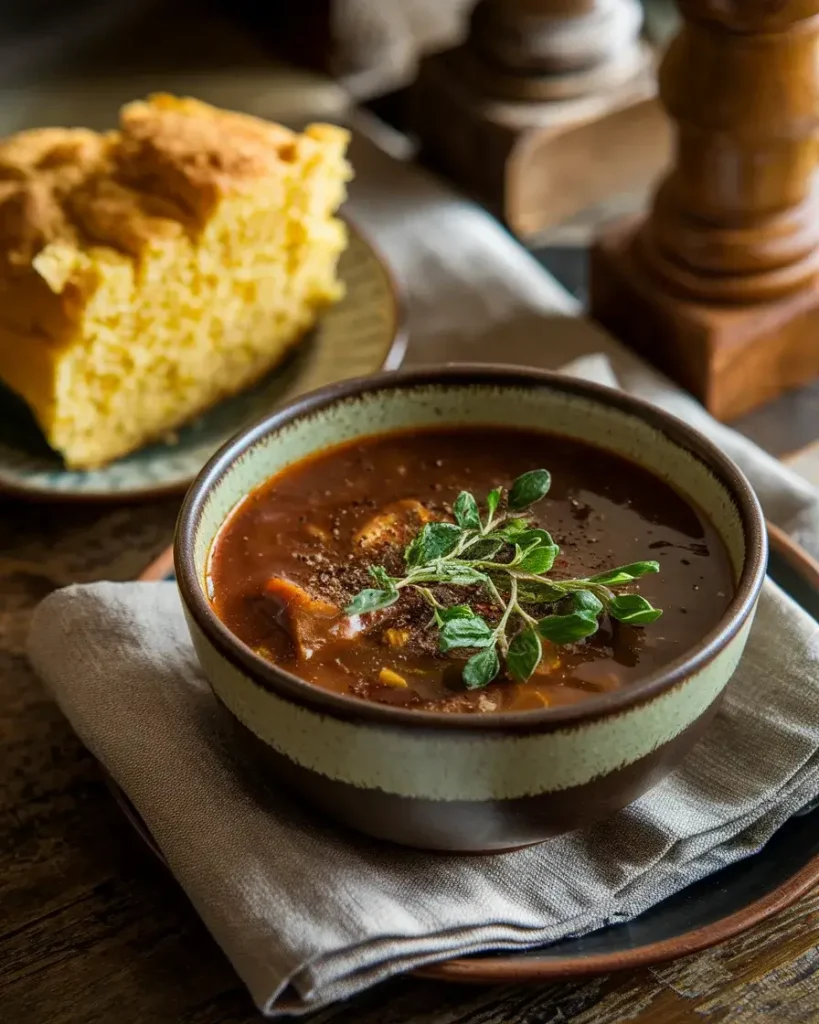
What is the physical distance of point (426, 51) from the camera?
263 cm

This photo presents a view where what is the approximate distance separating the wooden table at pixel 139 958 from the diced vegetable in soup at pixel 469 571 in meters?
0.26

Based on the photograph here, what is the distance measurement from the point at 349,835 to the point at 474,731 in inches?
9.0

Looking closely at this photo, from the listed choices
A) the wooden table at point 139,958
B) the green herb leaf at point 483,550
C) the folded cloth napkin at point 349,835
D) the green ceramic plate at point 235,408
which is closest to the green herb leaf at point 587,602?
the green herb leaf at point 483,550

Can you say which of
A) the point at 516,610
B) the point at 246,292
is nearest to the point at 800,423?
the point at 246,292

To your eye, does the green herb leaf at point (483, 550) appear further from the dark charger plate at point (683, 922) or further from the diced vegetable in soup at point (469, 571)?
the dark charger plate at point (683, 922)

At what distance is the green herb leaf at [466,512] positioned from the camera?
131 centimetres

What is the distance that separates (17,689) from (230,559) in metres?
0.37

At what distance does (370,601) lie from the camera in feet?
4.00

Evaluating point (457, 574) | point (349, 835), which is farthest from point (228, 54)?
point (349, 835)

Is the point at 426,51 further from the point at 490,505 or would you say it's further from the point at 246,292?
the point at 490,505

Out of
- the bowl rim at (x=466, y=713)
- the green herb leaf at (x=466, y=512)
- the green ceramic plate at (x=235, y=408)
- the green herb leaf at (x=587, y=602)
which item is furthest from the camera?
the green ceramic plate at (x=235, y=408)

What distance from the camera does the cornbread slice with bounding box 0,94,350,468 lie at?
1.80 meters

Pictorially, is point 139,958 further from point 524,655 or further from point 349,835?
point 524,655

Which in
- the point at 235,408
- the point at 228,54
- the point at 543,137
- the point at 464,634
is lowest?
the point at 235,408
